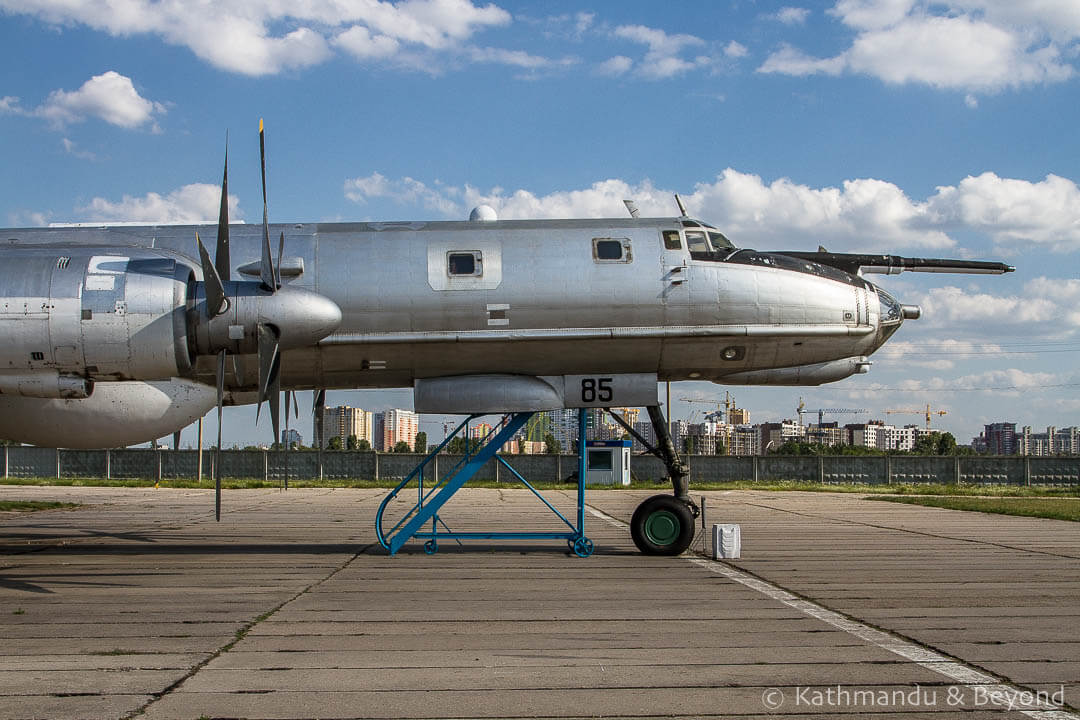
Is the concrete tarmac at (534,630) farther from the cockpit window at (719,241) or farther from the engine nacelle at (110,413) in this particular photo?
the cockpit window at (719,241)

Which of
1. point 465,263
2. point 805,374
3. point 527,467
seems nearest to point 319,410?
point 465,263

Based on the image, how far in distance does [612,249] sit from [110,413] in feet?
24.9

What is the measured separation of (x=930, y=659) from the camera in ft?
22.3

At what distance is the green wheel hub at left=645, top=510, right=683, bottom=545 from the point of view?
44.0ft

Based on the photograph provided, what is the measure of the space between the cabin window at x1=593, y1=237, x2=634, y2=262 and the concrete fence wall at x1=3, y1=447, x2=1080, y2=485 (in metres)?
31.2

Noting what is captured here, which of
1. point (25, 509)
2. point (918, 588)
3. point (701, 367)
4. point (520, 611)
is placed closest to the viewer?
point (520, 611)

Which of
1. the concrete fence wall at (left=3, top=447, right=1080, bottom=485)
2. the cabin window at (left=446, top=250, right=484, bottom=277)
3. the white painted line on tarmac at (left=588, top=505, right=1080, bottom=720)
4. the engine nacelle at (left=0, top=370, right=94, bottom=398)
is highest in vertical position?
the cabin window at (left=446, top=250, right=484, bottom=277)

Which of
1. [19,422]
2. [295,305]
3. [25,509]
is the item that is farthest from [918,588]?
[25,509]

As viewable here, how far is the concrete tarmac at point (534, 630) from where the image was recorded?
5.71m

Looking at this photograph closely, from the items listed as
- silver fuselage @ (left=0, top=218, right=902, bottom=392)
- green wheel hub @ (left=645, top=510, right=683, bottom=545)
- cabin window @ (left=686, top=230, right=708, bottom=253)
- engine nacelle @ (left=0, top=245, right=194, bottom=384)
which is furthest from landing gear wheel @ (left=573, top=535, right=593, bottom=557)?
engine nacelle @ (left=0, top=245, right=194, bottom=384)

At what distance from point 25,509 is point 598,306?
61.1 ft

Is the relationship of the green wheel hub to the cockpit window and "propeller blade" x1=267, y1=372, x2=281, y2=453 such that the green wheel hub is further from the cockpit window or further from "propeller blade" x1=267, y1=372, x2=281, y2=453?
"propeller blade" x1=267, y1=372, x2=281, y2=453

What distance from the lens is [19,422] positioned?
13602mm

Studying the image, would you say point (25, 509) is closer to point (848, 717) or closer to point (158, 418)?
point (158, 418)
